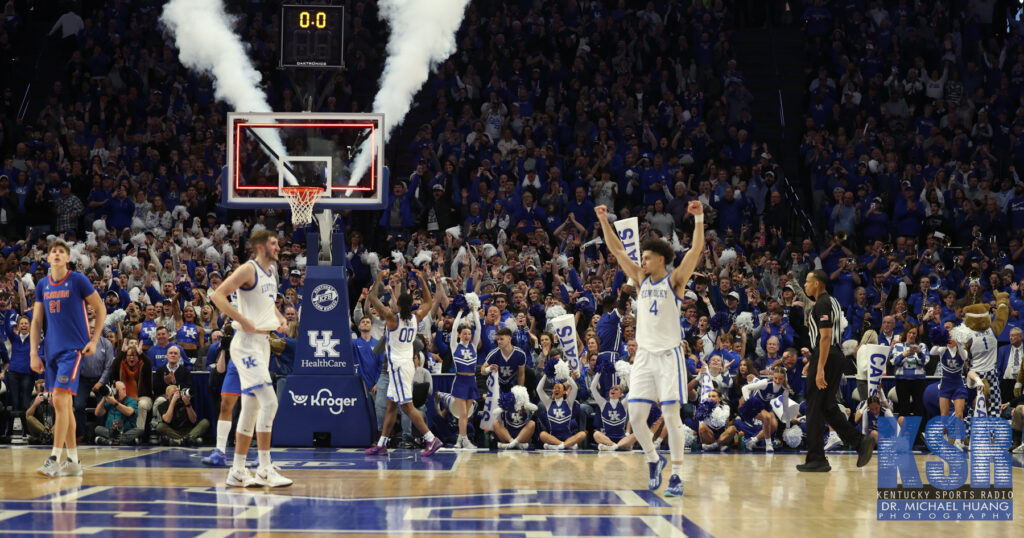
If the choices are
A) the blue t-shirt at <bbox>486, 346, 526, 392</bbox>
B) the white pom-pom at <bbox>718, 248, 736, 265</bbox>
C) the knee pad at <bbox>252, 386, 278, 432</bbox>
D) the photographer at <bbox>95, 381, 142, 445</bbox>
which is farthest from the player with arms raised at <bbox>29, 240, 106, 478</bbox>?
the white pom-pom at <bbox>718, 248, 736, 265</bbox>

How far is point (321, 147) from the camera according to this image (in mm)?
14945

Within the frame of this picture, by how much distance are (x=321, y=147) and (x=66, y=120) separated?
10.9m

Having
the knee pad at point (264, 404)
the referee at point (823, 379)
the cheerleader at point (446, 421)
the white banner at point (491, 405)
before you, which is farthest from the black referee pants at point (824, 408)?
the knee pad at point (264, 404)

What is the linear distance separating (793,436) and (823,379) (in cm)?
331

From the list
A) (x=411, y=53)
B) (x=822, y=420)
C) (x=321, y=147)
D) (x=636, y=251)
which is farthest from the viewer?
(x=411, y=53)

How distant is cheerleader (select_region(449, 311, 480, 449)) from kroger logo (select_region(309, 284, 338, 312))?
5.61 feet

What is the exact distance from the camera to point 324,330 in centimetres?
1478

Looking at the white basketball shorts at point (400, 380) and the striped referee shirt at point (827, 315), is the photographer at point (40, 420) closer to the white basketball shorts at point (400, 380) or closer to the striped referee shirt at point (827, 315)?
the white basketball shorts at point (400, 380)

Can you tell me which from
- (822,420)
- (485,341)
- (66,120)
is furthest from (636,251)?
(66,120)

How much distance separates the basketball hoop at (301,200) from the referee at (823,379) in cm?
643

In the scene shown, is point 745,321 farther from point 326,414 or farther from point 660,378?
point 660,378

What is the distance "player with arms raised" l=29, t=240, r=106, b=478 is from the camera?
10.8 meters

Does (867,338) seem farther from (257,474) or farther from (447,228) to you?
(257,474)

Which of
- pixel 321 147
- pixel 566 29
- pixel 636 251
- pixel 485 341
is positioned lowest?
pixel 485 341
